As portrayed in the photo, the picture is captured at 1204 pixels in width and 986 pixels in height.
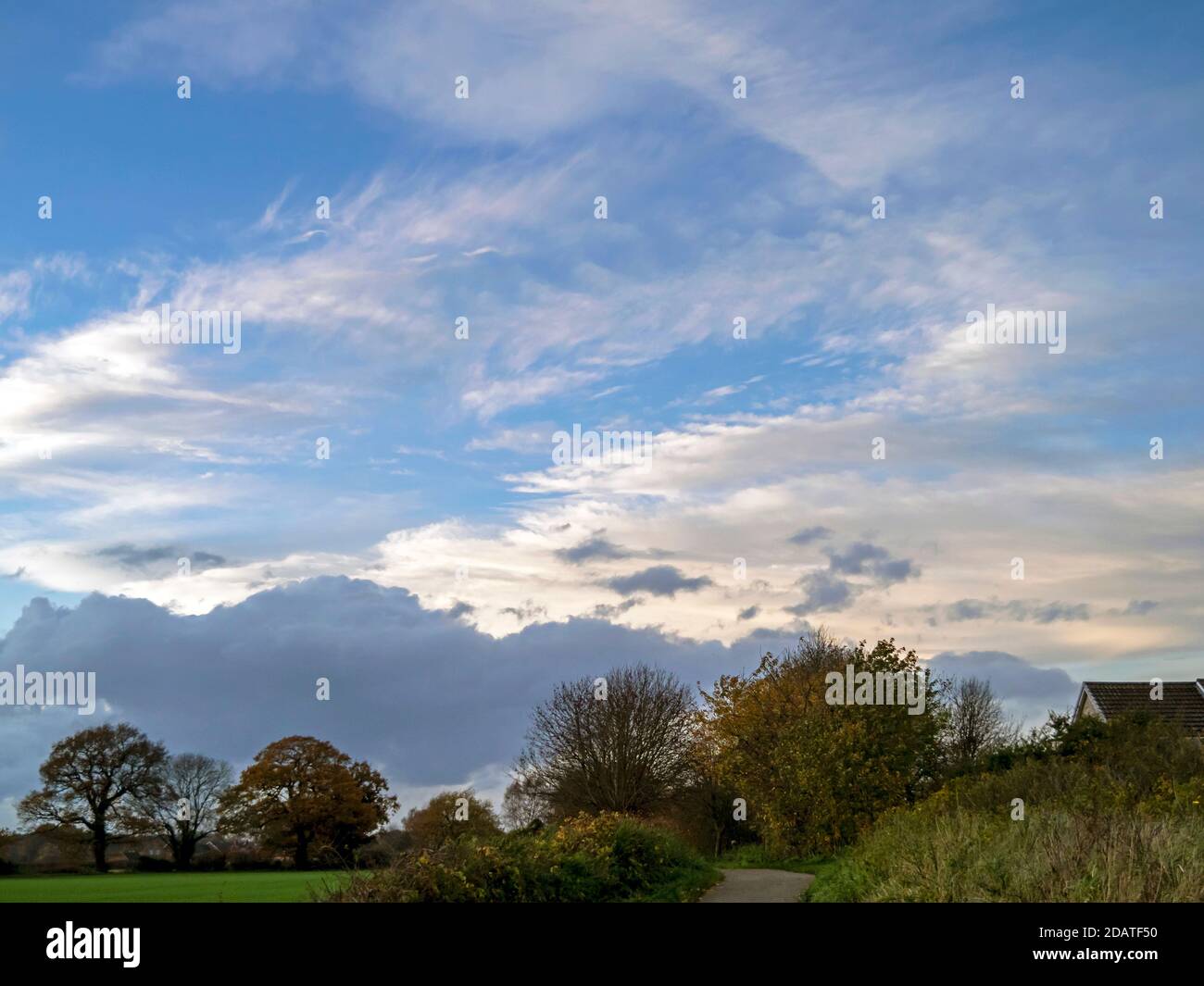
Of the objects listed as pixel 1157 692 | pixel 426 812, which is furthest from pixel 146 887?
pixel 1157 692

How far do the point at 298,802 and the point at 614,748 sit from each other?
44.8 feet

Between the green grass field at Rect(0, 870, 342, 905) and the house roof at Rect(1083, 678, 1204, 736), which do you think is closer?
the green grass field at Rect(0, 870, 342, 905)

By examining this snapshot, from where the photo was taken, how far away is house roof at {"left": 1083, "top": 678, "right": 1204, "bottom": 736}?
1891 inches

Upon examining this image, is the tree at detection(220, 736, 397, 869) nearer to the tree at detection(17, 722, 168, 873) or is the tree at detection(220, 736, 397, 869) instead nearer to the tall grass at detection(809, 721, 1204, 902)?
the tree at detection(17, 722, 168, 873)

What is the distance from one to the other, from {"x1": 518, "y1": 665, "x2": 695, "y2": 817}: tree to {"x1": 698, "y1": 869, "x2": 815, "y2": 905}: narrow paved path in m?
12.9

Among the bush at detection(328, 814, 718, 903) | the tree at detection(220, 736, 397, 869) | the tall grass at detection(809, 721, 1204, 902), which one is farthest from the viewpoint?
the tree at detection(220, 736, 397, 869)

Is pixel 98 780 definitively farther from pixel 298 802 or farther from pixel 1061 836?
pixel 1061 836

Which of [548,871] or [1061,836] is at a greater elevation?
[1061,836]

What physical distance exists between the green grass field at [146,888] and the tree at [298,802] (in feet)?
10.8

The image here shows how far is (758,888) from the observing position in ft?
70.8

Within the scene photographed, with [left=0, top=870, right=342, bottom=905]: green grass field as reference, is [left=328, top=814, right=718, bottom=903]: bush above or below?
above
